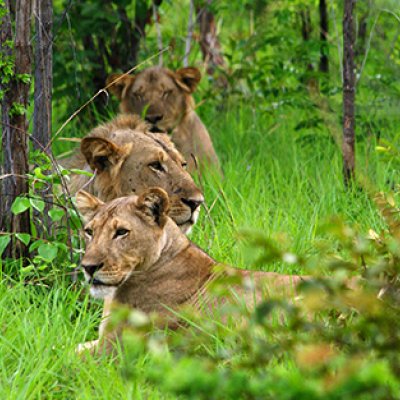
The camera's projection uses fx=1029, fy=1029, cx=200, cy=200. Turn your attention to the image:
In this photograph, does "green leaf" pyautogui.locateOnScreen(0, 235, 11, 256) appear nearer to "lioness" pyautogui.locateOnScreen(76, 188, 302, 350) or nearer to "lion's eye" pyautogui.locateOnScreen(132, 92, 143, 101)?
"lioness" pyautogui.locateOnScreen(76, 188, 302, 350)

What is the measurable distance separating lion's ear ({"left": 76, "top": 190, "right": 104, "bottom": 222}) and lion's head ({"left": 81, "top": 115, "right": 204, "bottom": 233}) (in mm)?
702

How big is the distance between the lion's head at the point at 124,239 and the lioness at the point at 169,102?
116 inches

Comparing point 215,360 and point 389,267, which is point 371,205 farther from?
point 215,360

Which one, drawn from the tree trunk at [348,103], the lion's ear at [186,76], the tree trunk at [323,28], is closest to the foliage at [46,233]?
the tree trunk at [348,103]

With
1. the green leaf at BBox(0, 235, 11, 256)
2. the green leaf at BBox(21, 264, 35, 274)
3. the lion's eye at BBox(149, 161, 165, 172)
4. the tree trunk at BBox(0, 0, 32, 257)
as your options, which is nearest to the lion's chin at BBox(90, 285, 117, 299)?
the green leaf at BBox(21, 264, 35, 274)

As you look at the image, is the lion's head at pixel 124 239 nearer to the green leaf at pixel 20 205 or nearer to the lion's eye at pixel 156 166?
the green leaf at pixel 20 205

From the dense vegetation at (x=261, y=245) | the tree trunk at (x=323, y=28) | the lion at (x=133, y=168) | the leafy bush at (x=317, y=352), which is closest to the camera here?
the leafy bush at (x=317, y=352)

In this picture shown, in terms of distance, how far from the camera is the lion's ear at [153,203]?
3.96 m

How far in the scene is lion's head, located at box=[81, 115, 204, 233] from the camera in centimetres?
489

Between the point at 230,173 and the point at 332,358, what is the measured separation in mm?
4310

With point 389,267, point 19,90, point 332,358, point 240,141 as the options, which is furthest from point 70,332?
point 240,141

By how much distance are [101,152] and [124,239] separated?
Result: 114 centimetres

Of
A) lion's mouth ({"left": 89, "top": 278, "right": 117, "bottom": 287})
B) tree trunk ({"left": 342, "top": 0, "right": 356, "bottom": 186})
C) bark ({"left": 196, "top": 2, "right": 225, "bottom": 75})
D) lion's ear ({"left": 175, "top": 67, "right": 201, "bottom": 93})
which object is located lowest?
bark ({"left": 196, "top": 2, "right": 225, "bottom": 75})

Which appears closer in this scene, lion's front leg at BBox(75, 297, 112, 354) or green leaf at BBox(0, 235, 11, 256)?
lion's front leg at BBox(75, 297, 112, 354)
